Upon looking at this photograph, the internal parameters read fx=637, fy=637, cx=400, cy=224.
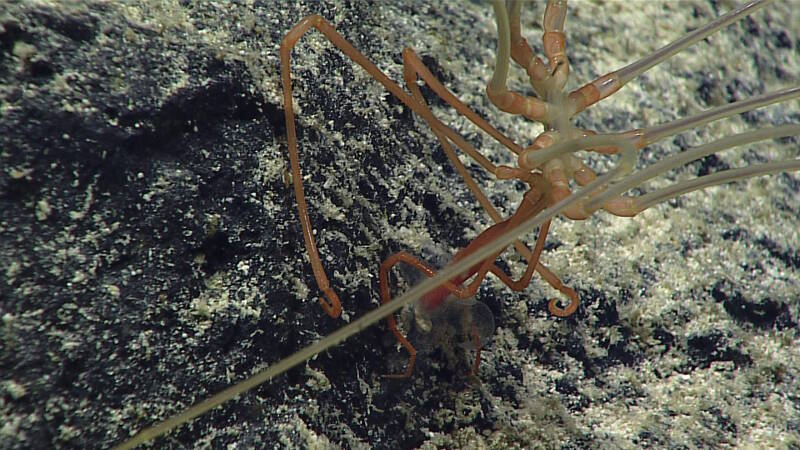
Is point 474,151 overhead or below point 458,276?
overhead

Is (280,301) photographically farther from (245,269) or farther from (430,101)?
(430,101)

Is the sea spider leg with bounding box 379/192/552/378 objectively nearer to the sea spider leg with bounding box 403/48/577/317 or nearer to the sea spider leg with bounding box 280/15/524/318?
the sea spider leg with bounding box 403/48/577/317

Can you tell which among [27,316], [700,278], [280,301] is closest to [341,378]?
[280,301]

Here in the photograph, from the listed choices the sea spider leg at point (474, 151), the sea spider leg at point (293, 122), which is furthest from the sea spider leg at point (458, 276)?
the sea spider leg at point (293, 122)

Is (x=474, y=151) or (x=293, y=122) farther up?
(x=474, y=151)

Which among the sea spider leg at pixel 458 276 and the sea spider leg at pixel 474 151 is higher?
the sea spider leg at pixel 474 151

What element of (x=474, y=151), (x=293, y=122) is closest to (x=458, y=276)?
(x=474, y=151)

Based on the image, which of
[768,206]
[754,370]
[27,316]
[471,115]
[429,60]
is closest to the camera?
[27,316]

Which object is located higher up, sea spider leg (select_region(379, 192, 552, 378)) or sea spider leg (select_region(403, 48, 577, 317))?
sea spider leg (select_region(403, 48, 577, 317))

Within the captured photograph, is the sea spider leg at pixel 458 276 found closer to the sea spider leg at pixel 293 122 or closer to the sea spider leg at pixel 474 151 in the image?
the sea spider leg at pixel 474 151

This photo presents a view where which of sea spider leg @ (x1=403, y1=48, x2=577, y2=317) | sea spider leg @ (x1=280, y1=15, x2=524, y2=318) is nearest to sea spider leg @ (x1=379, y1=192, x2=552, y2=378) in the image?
sea spider leg @ (x1=403, y1=48, x2=577, y2=317)

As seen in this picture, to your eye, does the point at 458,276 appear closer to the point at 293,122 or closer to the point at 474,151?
the point at 474,151
